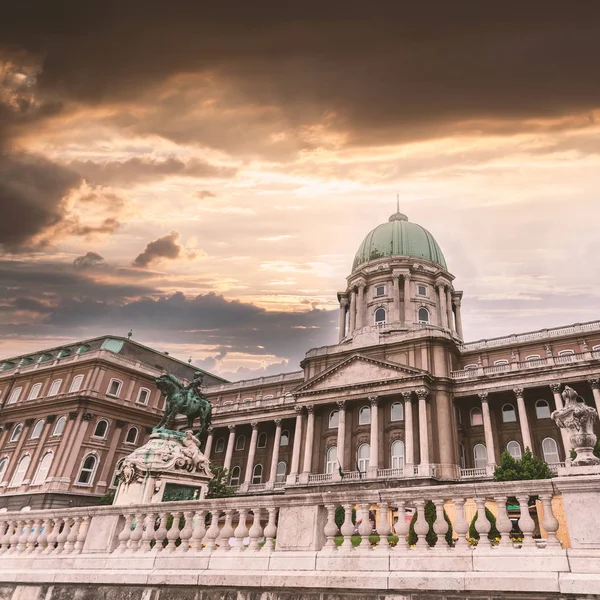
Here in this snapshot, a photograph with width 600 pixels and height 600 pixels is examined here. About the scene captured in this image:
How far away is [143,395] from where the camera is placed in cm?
6334

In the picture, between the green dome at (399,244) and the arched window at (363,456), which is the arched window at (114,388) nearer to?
the arched window at (363,456)

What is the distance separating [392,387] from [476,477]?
1080cm

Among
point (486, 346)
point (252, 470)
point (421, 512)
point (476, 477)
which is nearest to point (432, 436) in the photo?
point (476, 477)

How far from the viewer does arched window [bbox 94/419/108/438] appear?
184 feet

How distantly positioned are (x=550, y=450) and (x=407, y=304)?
26.6 m

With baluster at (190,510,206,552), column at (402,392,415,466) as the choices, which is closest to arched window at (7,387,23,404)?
column at (402,392,415,466)

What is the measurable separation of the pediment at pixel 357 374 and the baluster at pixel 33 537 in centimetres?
3862

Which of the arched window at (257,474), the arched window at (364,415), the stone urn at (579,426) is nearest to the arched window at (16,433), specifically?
the arched window at (257,474)

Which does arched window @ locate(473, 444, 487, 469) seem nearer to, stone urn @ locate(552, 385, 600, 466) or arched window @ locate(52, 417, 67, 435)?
stone urn @ locate(552, 385, 600, 466)

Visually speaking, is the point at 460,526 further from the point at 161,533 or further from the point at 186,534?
the point at 161,533

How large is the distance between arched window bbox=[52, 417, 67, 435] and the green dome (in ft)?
149

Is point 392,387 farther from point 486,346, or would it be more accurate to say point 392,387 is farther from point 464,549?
point 464,549

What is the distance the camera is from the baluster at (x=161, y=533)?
9.14 m

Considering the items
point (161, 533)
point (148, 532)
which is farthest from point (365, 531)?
point (148, 532)
